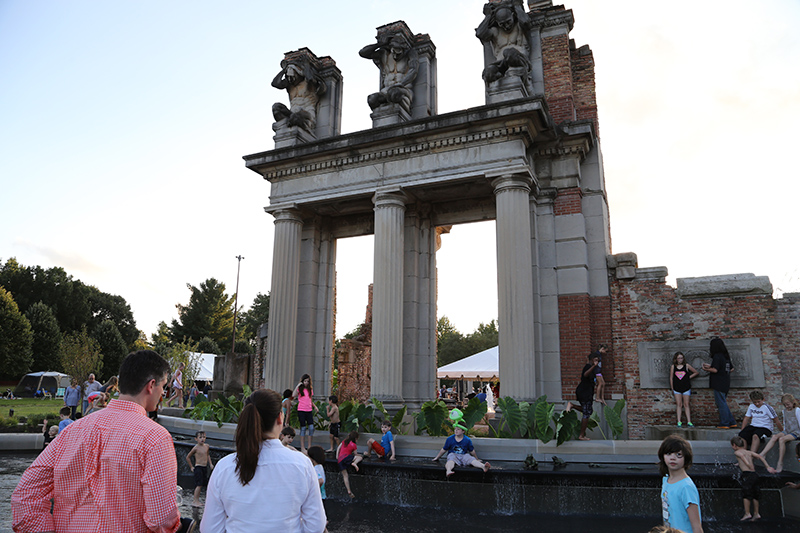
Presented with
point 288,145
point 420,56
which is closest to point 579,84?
point 420,56

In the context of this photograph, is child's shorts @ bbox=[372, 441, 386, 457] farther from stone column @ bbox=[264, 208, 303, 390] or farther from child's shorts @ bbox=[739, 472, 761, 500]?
child's shorts @ bbox=[739, 472, 761, 500]

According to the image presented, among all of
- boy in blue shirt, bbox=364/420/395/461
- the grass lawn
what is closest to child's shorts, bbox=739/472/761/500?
boy in blue shirt, bbox=364/420/395/461

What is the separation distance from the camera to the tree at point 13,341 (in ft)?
141

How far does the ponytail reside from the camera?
261 centimetres

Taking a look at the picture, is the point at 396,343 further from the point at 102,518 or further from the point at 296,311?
the point at 102,518

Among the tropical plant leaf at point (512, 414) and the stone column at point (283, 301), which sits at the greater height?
the stone column at point (283, 301)

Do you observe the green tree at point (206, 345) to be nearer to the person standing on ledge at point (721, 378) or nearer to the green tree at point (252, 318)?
the green tree at point (252, 318)

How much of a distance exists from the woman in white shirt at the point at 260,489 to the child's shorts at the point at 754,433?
9402 millimetres

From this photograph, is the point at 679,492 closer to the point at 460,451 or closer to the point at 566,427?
the point at 460,451

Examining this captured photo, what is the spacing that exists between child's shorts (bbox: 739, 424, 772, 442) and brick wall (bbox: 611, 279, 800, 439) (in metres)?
3.16

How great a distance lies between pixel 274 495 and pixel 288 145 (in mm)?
15233

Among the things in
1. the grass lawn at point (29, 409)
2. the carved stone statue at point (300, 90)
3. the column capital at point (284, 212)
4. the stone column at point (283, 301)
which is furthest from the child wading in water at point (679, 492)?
the grass lawn at point (29, 409)

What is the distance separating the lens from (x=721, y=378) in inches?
463

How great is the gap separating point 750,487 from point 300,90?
16.1m
